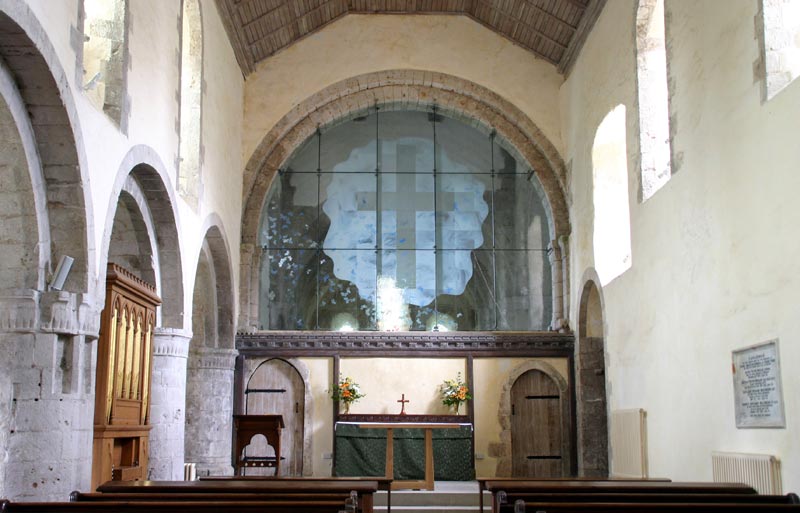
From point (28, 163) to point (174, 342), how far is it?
13.4 ft

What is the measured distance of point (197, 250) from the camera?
12.1 m

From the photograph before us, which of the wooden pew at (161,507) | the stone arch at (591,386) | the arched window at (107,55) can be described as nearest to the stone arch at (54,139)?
the arched window at (107,55)

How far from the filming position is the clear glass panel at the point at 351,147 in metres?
16.4

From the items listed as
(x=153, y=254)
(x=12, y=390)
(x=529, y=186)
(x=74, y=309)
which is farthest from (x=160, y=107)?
(x=529, y=186)

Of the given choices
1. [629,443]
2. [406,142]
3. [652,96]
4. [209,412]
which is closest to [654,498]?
[629,443]

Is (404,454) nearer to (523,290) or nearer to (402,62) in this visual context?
(523,290)

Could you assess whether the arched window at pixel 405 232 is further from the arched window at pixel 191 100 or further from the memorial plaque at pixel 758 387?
the memorial plaque at pixel 758 387

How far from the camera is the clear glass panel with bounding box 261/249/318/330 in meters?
15.6

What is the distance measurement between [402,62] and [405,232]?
9.43 feet

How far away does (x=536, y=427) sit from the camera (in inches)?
596

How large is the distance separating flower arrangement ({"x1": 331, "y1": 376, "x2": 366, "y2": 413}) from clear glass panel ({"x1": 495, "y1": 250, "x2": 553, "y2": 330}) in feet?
8.41

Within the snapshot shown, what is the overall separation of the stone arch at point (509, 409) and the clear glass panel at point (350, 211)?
10.5 ft

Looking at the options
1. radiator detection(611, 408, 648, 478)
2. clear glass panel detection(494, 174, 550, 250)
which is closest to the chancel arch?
clear glass panel detection(494, 174, 550, 250)

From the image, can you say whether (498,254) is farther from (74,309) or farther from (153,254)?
(74,309)
